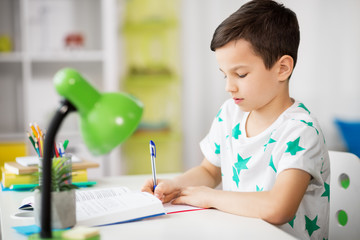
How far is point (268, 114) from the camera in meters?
1.13

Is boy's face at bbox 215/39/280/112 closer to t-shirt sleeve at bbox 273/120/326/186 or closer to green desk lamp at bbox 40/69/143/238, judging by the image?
t-shirt sleeve at bbox 273/120/326/186

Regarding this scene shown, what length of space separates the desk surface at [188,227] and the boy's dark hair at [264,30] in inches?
16.0

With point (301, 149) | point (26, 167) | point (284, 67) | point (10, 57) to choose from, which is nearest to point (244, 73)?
point (284, 67)

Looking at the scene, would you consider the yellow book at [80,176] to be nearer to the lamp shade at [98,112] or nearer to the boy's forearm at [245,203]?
the boy's forearm at [245,203]

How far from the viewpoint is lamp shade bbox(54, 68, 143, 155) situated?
621mm

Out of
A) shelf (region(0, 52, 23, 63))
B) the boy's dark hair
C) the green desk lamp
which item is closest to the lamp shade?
the green desk lamp

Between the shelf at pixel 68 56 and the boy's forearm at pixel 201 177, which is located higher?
the shelf at pixel 68 56

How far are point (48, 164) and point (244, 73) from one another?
1.77 ft

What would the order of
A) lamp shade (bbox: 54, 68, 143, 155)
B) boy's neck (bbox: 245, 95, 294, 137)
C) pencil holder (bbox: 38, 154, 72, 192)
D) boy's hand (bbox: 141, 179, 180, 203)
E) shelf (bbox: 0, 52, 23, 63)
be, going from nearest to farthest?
lamp shade (bbox: 54, 68, 143, 155)
pencil holder (bbox: 38, 154, 72, 192)
boy's hand (bbox: 141, 179, 180, 203)
boy's neck (bbox: 245, 95, 294, 137)
shelf (bbox: 0, 52, 23, 63)

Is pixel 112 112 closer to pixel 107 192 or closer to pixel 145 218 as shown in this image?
pixel 145 218

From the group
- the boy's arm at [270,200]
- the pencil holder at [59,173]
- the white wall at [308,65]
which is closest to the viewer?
the pencil holder at [59,173]

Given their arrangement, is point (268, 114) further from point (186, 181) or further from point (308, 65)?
point (308, 65)

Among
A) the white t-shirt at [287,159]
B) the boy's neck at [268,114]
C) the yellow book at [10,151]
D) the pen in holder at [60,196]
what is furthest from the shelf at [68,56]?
the pen in holder at [60,196]

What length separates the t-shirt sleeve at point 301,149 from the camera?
0.92m
